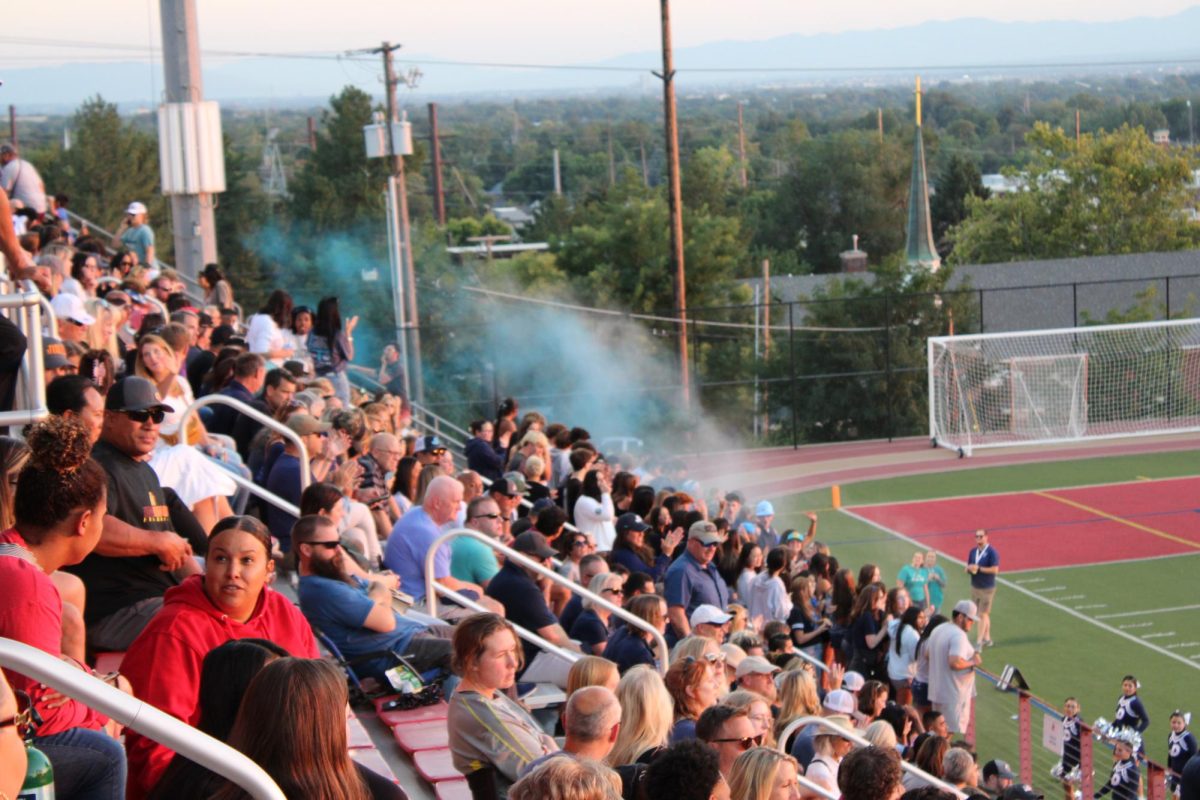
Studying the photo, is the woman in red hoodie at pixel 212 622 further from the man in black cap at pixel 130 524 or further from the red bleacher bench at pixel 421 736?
the red bleacher bench at pixel 421 736

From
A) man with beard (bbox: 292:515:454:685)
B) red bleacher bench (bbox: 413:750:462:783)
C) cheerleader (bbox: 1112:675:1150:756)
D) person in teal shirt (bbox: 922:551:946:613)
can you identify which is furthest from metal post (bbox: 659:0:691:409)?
red bleacher bench (bbox: 413:750:462:783)

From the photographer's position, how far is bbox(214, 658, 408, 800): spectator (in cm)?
367

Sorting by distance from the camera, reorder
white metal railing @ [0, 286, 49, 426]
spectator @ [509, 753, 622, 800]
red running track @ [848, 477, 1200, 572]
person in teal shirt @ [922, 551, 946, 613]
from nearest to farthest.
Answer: spectator @ [509, 753, 622, 800], white metal railing @ [0, 286, 49, 426], person in teal shirt @ [922, 551, 946, 613], red running track @ [848, 477, 1200, 572]

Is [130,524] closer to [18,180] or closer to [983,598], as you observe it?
[18,180]

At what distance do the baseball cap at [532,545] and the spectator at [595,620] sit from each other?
674 mm

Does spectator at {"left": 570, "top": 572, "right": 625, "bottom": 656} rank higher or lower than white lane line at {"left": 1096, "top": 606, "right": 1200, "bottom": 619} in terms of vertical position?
higher

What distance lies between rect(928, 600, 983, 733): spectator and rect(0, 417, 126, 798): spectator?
10.3m

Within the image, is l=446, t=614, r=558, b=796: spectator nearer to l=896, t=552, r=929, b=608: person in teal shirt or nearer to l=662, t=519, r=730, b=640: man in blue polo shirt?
l=662, t=519, r=730, b=640: man in blue polo shirt

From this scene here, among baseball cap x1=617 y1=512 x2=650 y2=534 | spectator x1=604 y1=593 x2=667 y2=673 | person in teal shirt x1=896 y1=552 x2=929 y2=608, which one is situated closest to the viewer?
spectator x1=604 y1=593 x2=667 y2=673

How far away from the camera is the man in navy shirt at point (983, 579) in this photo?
19.8 m

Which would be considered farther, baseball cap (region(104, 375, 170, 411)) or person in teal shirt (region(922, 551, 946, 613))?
person in teal shirt (region(922, 551, 946, 613))

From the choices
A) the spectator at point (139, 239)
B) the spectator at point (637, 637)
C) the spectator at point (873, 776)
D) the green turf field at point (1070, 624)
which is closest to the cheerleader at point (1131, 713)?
the green turf field at point (1070, 624)

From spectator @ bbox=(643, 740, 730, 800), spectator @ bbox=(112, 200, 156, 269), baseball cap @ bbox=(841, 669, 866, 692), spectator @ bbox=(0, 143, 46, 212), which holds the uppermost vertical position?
spectator @ bbox=(0, 143, 46, 212)

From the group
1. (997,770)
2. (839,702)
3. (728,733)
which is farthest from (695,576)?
(728,733)
